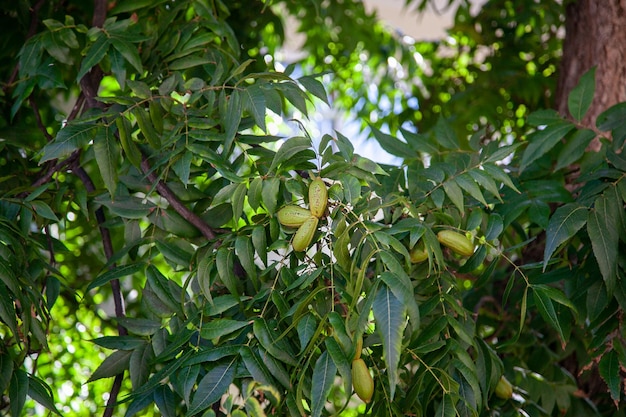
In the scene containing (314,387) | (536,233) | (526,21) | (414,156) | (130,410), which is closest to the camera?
(314,387)

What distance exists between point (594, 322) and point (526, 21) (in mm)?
931

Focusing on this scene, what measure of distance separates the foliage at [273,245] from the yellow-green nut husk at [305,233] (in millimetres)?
24

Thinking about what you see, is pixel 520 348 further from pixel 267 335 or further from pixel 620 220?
pixel 267 335

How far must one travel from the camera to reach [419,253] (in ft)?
Result: 2.52

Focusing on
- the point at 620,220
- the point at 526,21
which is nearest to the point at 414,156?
the point at 620,220

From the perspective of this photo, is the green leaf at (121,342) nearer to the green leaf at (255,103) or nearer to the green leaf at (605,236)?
the green leaf at (255,103)

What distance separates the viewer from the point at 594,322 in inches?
35.1

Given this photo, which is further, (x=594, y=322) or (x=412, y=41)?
(x=412, y=41)

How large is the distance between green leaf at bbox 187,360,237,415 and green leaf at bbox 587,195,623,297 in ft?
1.34

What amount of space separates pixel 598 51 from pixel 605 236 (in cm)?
70

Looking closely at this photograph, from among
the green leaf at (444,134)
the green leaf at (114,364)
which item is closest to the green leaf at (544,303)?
the green leaf at (444,134)

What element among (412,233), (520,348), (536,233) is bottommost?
(520,348)

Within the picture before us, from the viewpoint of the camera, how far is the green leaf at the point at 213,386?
26.3 inches

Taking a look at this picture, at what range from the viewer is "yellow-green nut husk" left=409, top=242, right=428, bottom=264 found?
768 millimetres
